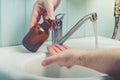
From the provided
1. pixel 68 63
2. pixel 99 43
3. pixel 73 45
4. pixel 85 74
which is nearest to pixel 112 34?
pixel 99 43

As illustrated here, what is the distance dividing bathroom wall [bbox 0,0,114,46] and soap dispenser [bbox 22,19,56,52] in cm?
9

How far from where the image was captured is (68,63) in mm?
750

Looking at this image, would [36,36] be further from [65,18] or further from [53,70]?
[65,18]

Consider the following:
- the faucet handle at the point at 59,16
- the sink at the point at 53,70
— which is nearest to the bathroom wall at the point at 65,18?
the faucet handle at the point at 59,16

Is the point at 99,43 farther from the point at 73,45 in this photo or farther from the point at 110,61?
the point at 110,61

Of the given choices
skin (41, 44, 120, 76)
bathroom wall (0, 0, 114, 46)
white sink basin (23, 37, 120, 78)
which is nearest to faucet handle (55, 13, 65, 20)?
bathroom wall (0, 0, 114, 46)

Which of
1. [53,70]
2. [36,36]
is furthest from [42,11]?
[53,70]

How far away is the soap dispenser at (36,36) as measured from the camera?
103 centimetres

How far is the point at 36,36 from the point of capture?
3.40ft

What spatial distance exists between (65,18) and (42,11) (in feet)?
0.57

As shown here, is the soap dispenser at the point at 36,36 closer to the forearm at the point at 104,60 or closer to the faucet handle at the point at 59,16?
the faucet handle at the point at 59,16

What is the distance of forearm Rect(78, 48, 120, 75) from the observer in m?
0.67

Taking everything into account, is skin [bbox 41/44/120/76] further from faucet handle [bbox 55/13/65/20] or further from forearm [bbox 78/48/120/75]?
faucet handle [bbox 55/13/65/20]

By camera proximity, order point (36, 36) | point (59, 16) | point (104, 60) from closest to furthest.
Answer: point (104, 60), point (36, 36), point (59, 16)
